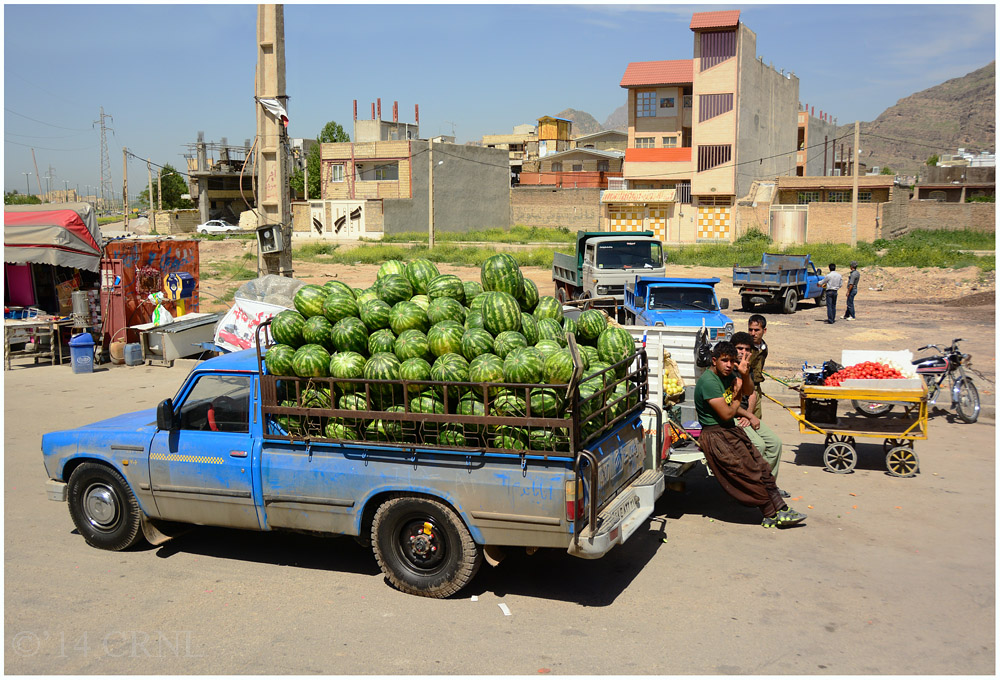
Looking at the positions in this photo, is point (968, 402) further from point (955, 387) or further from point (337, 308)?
point (337, 308)

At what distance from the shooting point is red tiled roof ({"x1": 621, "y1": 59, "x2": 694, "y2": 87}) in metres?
55.1

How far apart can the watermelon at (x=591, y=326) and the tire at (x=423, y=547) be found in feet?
5.94

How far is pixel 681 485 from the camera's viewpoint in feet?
24.0

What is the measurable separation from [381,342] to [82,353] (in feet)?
39.3

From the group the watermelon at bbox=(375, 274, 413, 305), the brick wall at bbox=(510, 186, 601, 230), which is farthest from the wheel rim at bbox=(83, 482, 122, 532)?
the brick wall at bbox=(510, 186, 601, 230)

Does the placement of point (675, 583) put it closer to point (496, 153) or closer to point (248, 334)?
point (248, 334)

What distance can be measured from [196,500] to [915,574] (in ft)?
18.4

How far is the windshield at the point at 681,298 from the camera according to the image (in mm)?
14219

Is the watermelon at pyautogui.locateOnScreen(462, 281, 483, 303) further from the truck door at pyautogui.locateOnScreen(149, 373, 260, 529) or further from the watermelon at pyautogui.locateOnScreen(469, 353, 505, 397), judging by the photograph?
the truck door at pyautogui.locateOnScreen(149, 373, 260, 529)

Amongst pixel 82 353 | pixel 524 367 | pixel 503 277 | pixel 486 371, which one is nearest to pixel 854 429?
pixel 503 277

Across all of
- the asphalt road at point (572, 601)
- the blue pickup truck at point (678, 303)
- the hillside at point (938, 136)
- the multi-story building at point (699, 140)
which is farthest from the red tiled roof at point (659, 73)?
the hillside at point (938, 136)

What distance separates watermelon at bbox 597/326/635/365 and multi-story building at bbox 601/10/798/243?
44890 mm

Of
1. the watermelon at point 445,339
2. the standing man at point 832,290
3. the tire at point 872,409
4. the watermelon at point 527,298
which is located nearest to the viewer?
the watermelon at point 445,339

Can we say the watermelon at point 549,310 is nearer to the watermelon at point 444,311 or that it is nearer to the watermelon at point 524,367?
the watermelon at point 444,311
